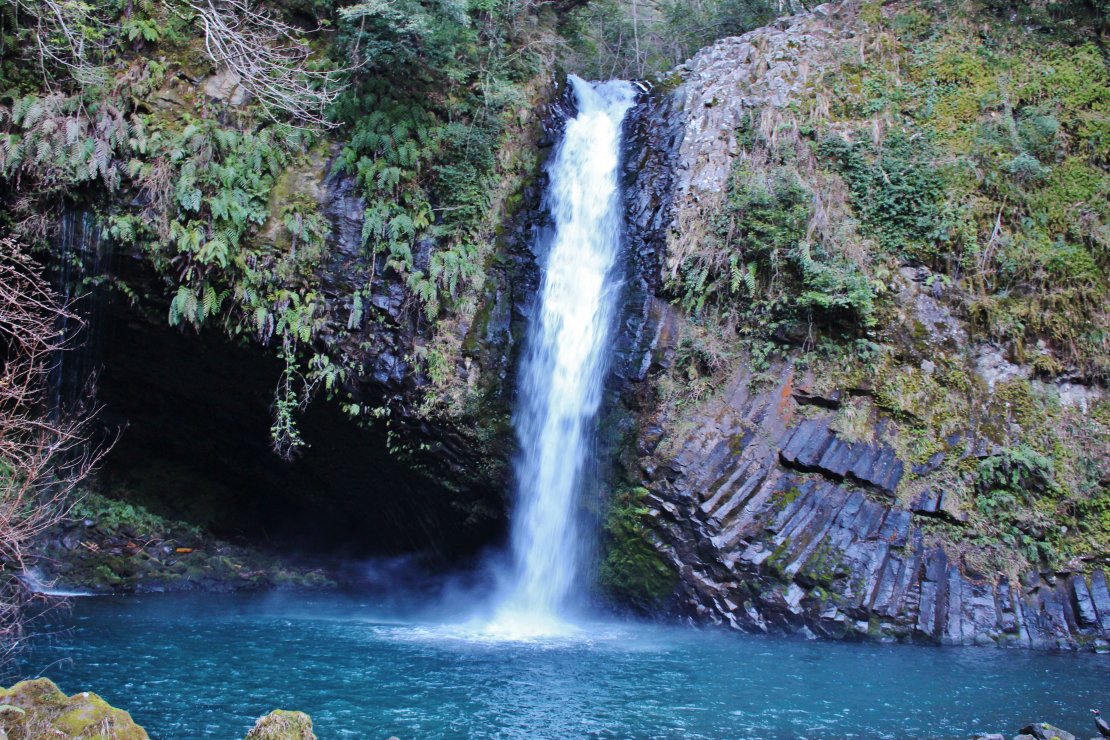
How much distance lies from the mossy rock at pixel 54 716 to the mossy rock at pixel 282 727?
611 millimetres

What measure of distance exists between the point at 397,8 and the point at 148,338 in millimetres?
6333

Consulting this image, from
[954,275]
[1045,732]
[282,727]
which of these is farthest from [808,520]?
[282,727]

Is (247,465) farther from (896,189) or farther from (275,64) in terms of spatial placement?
(896,189)

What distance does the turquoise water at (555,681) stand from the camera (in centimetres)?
622

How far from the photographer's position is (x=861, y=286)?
34.8ft

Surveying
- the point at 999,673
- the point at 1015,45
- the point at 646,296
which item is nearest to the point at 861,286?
the point at 646,296

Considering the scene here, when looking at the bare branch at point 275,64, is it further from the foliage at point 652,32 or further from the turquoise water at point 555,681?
the turquoise water at point 555,681

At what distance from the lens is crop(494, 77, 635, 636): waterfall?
11047 millimetres

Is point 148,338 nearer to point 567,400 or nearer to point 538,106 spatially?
point 567,400

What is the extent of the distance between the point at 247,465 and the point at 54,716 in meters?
10.6

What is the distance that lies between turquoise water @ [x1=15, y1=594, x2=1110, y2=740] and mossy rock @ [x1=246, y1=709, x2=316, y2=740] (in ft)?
7.09

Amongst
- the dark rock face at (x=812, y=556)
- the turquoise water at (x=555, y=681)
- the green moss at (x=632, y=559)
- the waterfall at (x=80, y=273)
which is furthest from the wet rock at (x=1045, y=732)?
the waterfall at (x=80, y=273)

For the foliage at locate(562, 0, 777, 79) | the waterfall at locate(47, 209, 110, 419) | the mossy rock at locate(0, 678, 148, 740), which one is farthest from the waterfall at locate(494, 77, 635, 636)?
the foliage at locate(562, 0, 777, 79)

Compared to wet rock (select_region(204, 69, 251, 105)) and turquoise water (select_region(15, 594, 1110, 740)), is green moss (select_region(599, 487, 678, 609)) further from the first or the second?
wet rock (select_region(204, 69, 251, 105))
